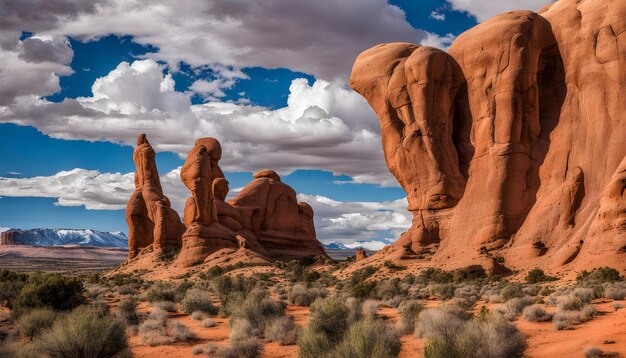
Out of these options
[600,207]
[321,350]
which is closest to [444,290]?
[600,207]

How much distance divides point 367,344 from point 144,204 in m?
55.3

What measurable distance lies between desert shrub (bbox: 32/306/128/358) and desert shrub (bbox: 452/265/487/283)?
75.6 feet

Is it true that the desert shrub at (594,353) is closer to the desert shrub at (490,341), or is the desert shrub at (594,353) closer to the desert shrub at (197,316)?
the desert shrub at (490,341)

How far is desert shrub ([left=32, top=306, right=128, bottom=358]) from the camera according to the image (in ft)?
39.8

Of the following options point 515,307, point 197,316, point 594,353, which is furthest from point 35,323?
point 515,307

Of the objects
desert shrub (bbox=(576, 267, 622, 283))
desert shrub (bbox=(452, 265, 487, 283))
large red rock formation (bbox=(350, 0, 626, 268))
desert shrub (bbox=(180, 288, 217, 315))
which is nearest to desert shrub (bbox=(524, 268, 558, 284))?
large red rock formation (bbox=(350, 0, 626, 268))

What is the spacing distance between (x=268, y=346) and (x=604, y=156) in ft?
83.1

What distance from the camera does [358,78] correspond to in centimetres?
5066

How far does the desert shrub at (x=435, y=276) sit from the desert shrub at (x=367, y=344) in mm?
22102

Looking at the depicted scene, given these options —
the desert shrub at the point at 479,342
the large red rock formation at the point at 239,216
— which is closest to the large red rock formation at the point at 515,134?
the large red rock formation at the point at 239,216

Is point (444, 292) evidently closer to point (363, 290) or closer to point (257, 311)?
point (363, 290)

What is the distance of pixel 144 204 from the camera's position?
6341 cm

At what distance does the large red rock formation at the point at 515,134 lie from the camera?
33.5 meters

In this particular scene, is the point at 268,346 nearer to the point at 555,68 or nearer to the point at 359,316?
the point at 359,316
